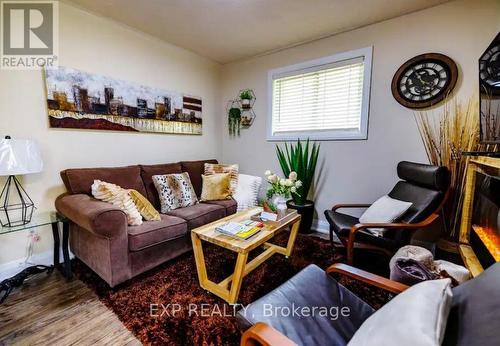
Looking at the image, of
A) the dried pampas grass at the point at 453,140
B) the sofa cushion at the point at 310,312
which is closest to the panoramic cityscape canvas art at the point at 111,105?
the sofa cushion at the point at 310,312

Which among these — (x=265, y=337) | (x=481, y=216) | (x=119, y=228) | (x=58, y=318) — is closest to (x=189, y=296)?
(x=119, y=228)

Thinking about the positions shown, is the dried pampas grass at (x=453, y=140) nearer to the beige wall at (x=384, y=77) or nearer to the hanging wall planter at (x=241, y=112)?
the beige wall at (x=384, y=77)

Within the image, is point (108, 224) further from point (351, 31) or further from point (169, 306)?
point (351, 31)

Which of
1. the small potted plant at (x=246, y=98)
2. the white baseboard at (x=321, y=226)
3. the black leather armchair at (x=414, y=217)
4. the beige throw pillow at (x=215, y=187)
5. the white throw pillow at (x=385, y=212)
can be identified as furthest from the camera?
the small potted plant at (x=246, y=98)

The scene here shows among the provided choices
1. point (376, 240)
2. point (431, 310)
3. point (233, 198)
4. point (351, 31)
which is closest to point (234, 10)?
point (351, 31)

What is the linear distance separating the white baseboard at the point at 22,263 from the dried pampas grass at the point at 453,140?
3763 millimetres

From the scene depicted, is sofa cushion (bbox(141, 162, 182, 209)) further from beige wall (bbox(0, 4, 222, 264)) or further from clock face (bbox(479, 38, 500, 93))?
clock face (bbox(479, 38, 500, 93))

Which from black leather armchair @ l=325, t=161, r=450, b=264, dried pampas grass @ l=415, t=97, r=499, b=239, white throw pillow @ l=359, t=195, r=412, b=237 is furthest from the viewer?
dried pampas grass @ l=415, t=97, r=499, b=239

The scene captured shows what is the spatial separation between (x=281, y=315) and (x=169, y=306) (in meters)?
0.98

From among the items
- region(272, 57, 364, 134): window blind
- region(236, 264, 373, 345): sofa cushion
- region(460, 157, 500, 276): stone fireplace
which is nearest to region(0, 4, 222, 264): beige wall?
region(272, 57, 364, 134): window blind

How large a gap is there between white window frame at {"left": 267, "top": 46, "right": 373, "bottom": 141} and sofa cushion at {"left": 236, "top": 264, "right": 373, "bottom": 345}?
2.03m

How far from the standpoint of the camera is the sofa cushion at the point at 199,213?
2.30 meters

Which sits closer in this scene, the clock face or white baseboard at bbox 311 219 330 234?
the clock face

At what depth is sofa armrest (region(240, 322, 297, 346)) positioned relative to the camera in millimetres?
761
